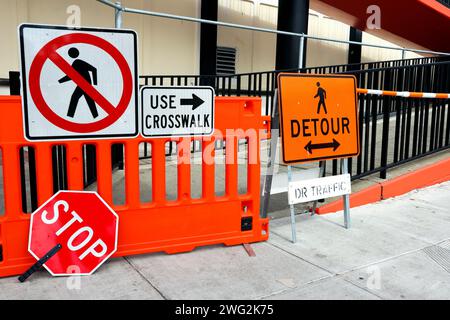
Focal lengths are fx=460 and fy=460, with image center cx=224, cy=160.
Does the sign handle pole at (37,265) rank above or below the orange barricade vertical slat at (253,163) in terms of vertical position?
below

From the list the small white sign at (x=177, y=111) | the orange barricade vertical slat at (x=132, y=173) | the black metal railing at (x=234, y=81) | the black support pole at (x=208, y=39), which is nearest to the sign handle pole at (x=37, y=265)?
the orange barricade vertical slat at (x=132, y=173)

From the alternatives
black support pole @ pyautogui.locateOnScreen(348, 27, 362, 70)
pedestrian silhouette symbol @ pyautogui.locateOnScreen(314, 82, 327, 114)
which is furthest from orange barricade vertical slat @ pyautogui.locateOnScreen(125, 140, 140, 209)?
black support pole @ pyautogui.locateOnScreen(348, 27, 362, 70)

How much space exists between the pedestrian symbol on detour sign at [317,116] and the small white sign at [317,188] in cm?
24

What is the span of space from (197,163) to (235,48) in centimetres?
731

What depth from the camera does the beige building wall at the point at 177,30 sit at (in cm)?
893

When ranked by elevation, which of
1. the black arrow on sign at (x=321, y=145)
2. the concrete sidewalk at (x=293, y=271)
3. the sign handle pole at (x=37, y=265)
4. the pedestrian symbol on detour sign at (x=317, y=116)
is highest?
the pedestrian symbol on detour sign at (x=317, y=116)

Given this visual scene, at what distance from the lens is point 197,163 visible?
704 cm

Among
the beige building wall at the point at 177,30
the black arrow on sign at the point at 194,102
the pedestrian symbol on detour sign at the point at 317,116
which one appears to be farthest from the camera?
the beige building wall at the point at 177,30

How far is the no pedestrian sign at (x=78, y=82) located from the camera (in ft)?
10.5

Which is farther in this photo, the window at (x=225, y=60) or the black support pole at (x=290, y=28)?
the window at (x=225, y=60)

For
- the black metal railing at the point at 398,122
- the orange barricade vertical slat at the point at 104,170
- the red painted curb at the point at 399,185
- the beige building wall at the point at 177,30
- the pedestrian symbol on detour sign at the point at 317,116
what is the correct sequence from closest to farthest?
the orange barricade vertical slat at the point at 104,170 < the pedestrian symbol on detour sign at the point at 317,116 < the red painted curb at the point at 399,185 < the black metal railing at the point at 398,122 < the beige building wall at the point at 177,30

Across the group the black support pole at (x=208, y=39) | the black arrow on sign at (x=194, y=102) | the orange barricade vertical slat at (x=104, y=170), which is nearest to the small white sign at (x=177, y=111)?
the black arrow on sign at (x=194, y=102)

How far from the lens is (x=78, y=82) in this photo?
11.0 feet

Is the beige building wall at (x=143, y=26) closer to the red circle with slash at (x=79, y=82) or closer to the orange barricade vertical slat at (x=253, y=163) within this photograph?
the red circle with slash at (x=79, y=82)
